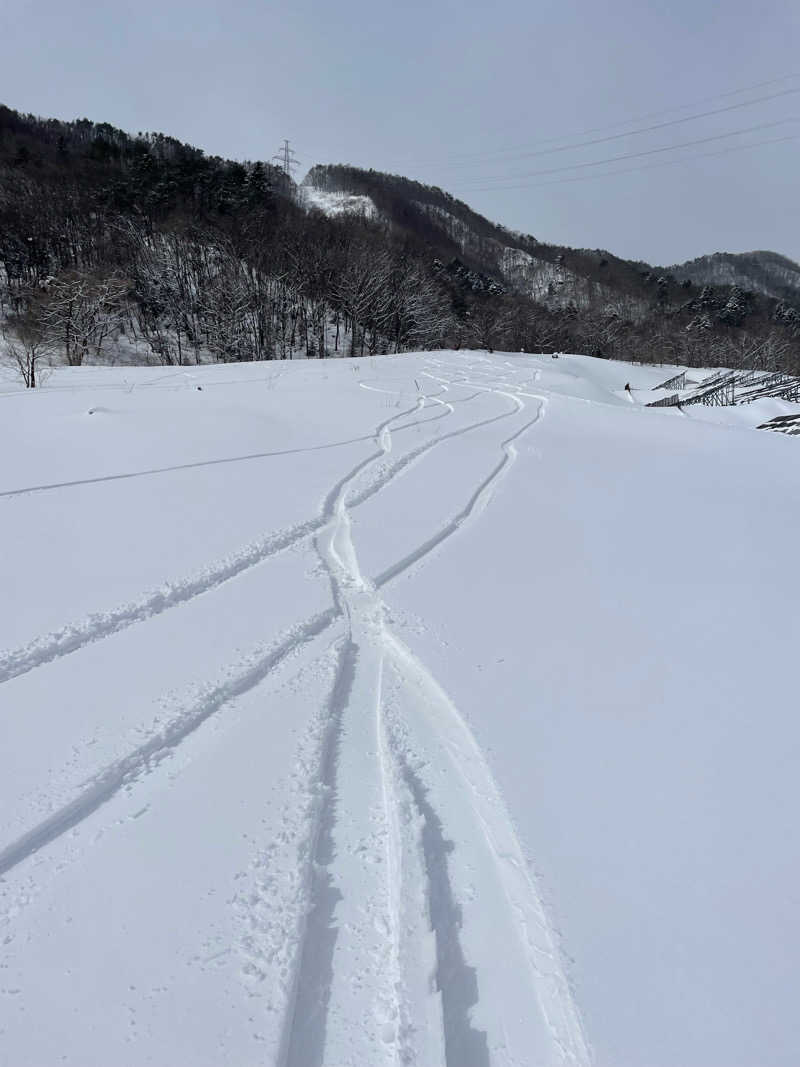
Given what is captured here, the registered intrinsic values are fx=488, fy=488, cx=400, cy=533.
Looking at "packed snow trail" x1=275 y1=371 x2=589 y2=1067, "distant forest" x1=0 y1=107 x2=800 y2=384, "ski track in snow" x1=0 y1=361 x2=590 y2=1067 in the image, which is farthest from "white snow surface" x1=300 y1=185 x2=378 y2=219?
"packed snow trail" x1=275 y1=371 x2=589 y2=1067

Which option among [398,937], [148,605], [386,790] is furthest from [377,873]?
[148,605]

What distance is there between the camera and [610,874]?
1.56 metres

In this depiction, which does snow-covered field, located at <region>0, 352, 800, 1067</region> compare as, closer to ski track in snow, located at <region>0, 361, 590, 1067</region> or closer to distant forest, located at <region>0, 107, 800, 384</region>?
ski track in snow, located at <region>0, 361, 590, 1067</region>

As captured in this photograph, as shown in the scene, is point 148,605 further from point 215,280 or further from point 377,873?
point 215,280

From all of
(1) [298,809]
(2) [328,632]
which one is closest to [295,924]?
(1) [298,809]

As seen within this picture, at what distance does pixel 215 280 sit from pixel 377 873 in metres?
41.7

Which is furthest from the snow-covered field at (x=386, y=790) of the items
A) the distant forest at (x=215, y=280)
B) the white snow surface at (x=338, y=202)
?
the white snow surface at (x=338, y=202)

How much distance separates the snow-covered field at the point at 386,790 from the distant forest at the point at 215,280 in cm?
2566

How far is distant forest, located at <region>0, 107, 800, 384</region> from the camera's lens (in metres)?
34.1

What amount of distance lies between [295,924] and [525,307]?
196 ft

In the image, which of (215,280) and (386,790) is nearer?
(386,790)

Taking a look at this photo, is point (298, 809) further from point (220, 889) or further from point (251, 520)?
point (251, 520)

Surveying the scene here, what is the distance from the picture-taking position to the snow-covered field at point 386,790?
3.98 feet

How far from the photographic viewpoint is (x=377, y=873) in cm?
156
